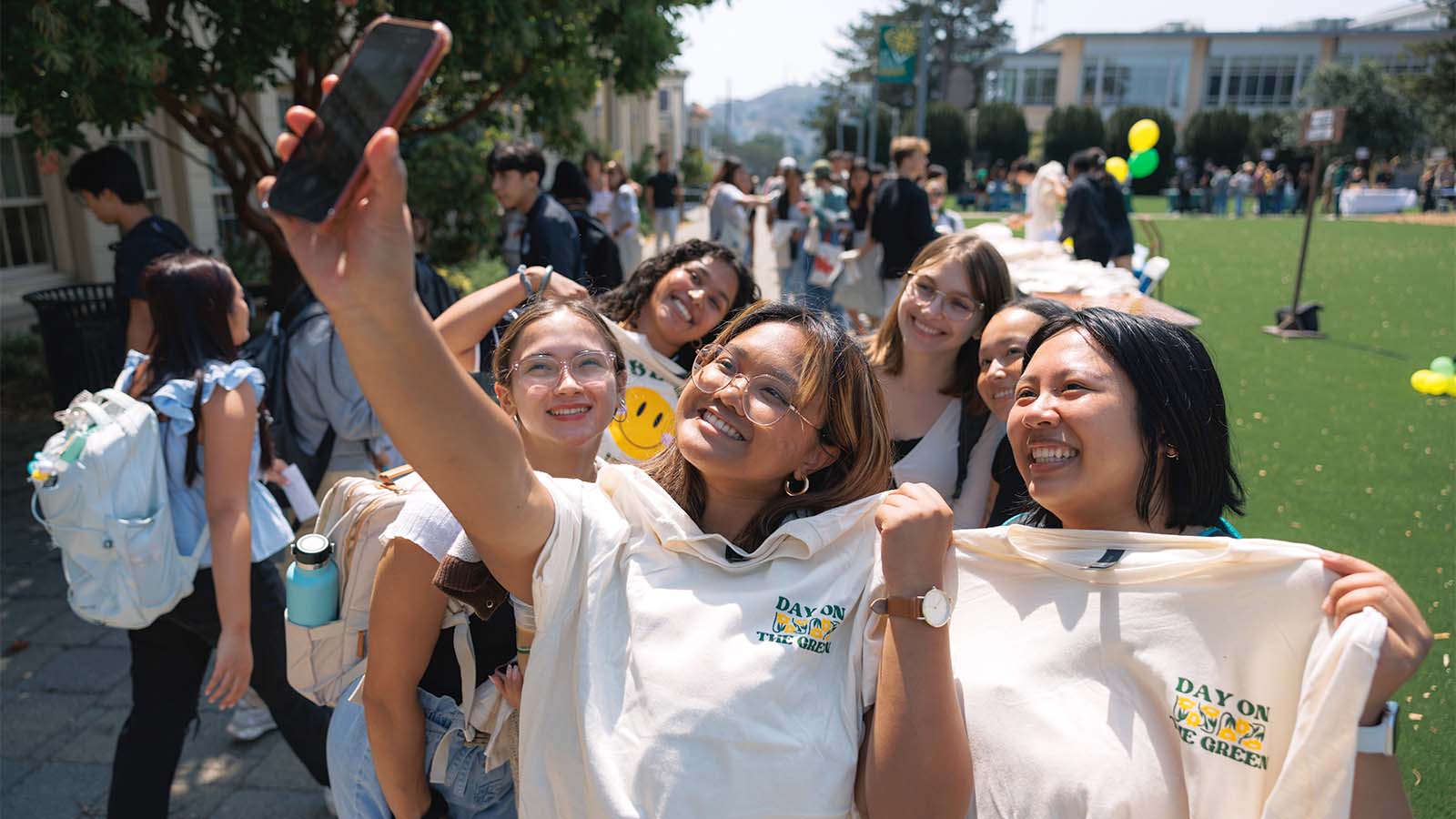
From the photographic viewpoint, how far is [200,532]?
9.37ft

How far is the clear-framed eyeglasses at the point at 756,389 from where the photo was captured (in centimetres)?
173

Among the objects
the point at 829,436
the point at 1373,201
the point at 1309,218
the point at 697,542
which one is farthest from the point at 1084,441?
the point at 1373,201

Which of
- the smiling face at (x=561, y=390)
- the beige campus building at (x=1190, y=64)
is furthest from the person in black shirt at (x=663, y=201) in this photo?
the beige campus building at (x=1190, y=64)

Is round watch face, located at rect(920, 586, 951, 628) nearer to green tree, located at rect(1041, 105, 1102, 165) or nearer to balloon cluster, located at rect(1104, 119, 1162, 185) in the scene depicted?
balloon cluster, located at rect(1104, 119, 1162, 185)

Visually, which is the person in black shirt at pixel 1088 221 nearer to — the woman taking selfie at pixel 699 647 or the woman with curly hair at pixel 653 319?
the woman with curly hair at pixel 653 319

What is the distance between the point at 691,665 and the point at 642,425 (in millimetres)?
1809

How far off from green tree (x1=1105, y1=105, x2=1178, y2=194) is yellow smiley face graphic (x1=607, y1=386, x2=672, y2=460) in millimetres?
48777

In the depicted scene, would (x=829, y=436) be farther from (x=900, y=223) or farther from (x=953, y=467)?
(x=900, y=223)

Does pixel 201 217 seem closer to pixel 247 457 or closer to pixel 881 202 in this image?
pixel 881 202

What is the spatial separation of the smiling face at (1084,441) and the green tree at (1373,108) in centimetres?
5204

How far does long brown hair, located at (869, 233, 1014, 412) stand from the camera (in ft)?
10.0

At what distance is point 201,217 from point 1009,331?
1067cm

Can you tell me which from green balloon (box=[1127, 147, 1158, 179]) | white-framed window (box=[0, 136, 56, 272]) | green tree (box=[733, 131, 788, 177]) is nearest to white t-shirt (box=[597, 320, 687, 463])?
white-framed window (box=[0, 136, 56, 272])

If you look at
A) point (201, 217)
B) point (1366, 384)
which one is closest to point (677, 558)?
point (1366, 384)
